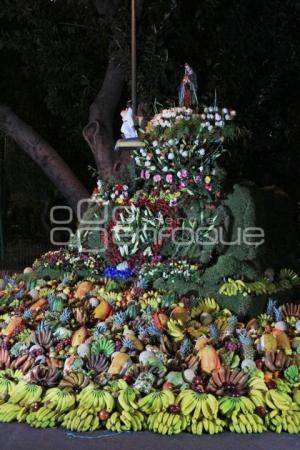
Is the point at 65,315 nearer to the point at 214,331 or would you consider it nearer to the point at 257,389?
the point at 214,331

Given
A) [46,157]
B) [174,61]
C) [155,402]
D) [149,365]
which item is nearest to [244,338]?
[149,365]

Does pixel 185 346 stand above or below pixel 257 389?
above

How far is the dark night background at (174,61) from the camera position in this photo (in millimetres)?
10680

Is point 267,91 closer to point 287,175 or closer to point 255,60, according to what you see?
point 255,60

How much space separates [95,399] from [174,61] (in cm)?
762

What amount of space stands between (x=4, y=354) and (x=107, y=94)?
6897 millimetres

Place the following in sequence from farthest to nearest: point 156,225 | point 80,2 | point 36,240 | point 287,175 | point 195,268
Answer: point 36,240
point 287,175
point 80,2
point 156,225
point 195,268

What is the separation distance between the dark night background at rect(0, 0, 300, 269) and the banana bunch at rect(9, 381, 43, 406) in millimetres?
6511

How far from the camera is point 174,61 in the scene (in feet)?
35.7

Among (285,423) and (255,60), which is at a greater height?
(255,60)

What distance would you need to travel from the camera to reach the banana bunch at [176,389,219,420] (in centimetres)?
445

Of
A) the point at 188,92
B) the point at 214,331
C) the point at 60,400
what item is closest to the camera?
the point at 60,400

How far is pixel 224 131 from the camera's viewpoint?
7.02 metres

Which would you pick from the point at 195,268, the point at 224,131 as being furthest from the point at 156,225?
the point at 224,131
